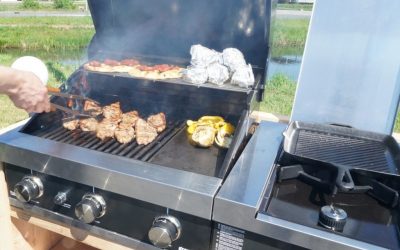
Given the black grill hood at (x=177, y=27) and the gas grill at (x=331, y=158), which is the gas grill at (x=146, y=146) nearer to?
the black grill hood at (x=177, y=27)

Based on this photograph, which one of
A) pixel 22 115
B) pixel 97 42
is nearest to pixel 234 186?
pixel 97 42

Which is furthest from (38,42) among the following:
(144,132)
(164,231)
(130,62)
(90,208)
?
(164,231)

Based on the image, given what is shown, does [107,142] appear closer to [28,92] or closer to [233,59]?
[28,92]

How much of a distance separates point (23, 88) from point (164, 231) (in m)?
0.82

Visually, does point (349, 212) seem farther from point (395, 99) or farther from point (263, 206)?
point (395, 99)

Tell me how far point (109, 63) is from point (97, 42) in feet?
1.02

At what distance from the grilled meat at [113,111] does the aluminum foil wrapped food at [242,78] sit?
66cm

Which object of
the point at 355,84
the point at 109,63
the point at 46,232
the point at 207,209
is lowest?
the point at 46,232

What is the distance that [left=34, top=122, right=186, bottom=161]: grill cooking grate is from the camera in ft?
4.54

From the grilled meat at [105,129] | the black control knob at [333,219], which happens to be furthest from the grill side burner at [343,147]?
the grilled meat at [105,129]

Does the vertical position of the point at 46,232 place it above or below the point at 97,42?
below

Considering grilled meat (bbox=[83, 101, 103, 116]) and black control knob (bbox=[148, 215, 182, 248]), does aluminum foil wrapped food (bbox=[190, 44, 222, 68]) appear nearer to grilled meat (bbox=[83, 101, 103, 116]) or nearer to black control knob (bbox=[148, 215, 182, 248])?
grilled meat (bbox=[83, 101, 103, 116])

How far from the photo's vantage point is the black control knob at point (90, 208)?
1202mm

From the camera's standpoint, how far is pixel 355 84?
1774 millimetres
